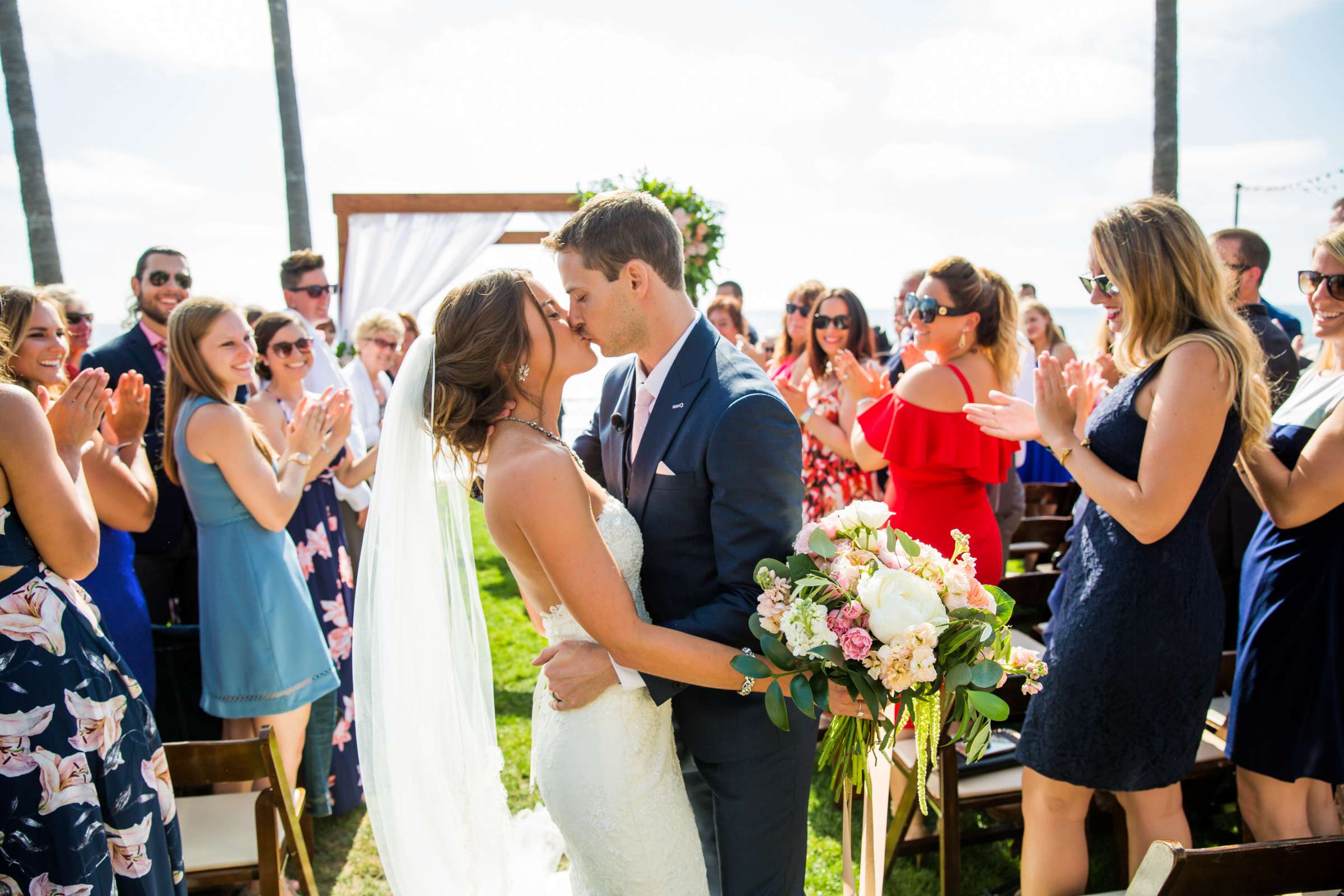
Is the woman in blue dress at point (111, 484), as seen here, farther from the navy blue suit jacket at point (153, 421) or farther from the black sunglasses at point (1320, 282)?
the black sunglasses at point (1320, 282)

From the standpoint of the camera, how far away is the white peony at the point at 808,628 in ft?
6.07

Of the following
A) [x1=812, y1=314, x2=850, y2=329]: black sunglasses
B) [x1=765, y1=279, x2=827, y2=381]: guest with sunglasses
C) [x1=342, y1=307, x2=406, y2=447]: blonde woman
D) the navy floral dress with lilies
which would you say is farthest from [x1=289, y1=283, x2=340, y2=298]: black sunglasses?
the navy floral dress with lilies

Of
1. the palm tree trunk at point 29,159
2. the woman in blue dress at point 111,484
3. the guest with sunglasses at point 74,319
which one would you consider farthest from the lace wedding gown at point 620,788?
the palm tree trunk at point 29,159

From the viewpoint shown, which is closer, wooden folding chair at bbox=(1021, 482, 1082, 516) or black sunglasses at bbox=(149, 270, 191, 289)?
black sunglasses at bbox=(149, 270, 191, 289)

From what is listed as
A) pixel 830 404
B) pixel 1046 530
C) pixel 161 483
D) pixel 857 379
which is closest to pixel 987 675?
pixel 857 379

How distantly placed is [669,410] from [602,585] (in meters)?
0.52

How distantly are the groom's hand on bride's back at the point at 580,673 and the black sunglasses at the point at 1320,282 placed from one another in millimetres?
2654

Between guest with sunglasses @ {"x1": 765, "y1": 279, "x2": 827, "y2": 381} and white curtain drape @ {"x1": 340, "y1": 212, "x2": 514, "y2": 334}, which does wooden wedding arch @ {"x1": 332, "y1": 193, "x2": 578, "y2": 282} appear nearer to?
white curtain drape @ {"x1": 340, "y1": 212, "x2": 514, "y2": 334}

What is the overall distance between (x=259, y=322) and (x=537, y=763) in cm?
318

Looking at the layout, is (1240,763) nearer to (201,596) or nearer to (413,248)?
(201,596)

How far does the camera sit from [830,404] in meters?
5.45

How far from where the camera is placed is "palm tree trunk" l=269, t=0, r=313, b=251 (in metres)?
11.0

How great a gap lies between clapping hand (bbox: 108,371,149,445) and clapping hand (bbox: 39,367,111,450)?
2.36ft

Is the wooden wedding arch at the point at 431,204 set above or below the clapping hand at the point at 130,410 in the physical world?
above
